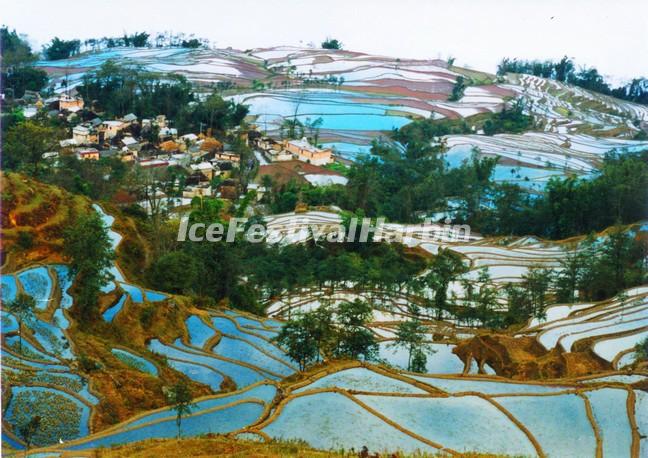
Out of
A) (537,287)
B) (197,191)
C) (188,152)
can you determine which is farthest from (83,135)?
(537,287)

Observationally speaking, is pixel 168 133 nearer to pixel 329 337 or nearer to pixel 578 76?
pixel 329 337

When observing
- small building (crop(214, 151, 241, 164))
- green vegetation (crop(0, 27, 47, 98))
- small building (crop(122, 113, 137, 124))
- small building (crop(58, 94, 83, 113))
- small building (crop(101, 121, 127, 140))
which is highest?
green vegetation (crop(0, 27, 47, 98))

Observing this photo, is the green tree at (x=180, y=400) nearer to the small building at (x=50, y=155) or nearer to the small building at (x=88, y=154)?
the small building at (x=50, y=155)

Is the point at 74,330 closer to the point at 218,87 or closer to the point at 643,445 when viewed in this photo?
the point at 643,445

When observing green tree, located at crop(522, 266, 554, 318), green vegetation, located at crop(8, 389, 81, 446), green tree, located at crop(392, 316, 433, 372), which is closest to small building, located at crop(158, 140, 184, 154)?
green tree, located at crop(522, 266, 554, 318)

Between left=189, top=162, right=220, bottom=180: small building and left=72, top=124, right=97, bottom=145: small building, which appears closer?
left=189, top=162, right=220, bottom=180: small building

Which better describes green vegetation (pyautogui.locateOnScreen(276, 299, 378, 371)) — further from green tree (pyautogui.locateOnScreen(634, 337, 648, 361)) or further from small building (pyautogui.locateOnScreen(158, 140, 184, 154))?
small building (pyautogui.locateOnScreen(158, 140, 184, 154))
